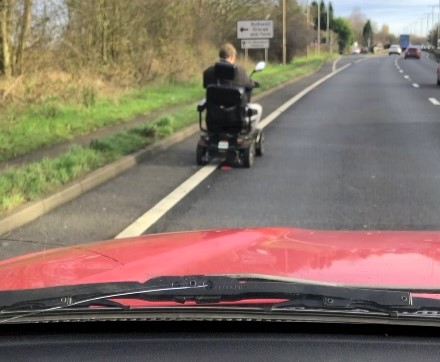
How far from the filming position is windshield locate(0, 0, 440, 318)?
9.89ft

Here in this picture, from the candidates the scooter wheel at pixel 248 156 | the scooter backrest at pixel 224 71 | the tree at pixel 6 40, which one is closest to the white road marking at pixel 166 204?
the scooter wheel at pixel 248 156

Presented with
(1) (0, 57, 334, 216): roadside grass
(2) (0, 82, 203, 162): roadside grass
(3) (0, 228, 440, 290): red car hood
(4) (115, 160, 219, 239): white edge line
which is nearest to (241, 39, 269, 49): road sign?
(2) (0, 82, 203, 162): roadside grass

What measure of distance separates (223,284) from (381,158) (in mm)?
8718

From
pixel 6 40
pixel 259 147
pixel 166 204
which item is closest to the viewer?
pixel 166 204

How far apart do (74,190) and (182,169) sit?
218 cm

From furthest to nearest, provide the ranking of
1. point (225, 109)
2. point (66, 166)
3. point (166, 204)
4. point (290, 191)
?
point (225, 109) → point (66, 166) → point (290, 191) → point (166, 204)

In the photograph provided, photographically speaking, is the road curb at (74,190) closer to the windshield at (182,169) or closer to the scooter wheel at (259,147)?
the windshield at (182,169)

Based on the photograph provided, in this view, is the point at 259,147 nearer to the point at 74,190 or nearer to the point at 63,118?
the point at 74,190

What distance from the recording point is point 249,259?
3113 millimetres

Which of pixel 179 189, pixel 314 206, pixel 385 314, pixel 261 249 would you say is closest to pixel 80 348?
pixel 385 314

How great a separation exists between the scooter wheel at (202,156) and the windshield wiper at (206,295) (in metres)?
7.75

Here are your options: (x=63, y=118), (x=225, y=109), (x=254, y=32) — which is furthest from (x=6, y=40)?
(x=254, y=32)

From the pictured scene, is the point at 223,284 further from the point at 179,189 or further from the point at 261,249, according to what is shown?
the point at 179,189

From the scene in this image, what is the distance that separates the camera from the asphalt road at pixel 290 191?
6.76 metres
